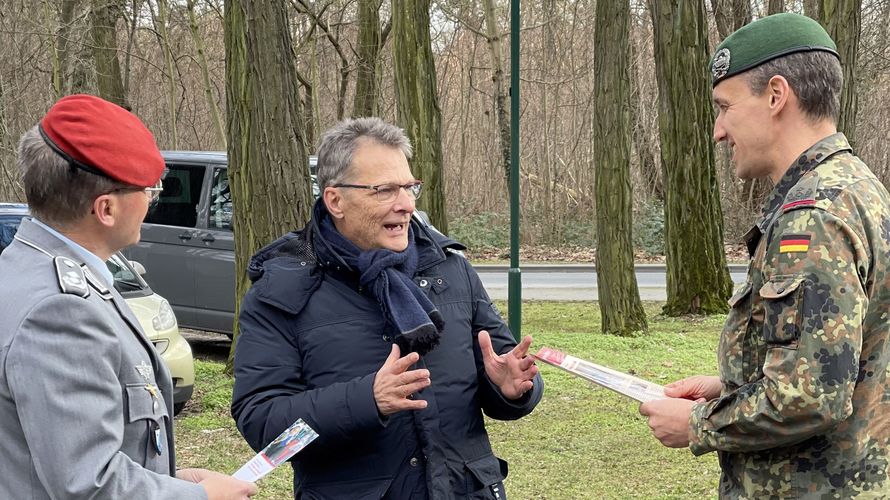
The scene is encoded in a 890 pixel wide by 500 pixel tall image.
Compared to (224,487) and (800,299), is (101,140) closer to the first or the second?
(224,487)

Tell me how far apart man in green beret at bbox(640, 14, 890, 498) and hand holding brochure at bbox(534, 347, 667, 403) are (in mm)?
202

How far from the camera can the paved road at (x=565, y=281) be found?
55.2 ft

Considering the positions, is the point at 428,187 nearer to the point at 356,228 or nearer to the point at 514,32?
the point at 514,32

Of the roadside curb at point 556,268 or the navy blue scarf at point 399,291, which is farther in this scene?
the roadside curb at point 556,268

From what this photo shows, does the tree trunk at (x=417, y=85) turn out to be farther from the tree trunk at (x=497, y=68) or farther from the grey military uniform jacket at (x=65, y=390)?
the tree trunk at (x=497, y=68)

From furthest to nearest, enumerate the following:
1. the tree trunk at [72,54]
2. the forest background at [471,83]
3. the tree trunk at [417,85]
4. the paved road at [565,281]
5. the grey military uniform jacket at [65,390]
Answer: the forest background at [471,83] → the tree trunk at [72,54] → the paved road at [565,281] → the tree trunk at [417,85] → the grey military uniform jacket at [65,390]

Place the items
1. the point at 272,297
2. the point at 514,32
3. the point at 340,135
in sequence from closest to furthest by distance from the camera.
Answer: the point at 272,297 → the point at 340,135 → the point at 514,32

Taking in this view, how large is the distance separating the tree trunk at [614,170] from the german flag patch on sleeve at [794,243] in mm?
8618

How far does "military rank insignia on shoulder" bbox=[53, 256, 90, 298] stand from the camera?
2.12 meters

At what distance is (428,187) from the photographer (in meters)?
11.6

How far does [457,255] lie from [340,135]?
1.83 ft

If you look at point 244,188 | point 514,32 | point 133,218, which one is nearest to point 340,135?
point 133,218

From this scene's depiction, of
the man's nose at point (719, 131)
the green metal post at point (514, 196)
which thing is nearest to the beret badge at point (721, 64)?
the man's nose at point (719, 131)

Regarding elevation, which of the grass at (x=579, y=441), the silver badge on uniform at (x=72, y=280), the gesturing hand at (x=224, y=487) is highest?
the silver badge on uniform at (x=72, y=280)
